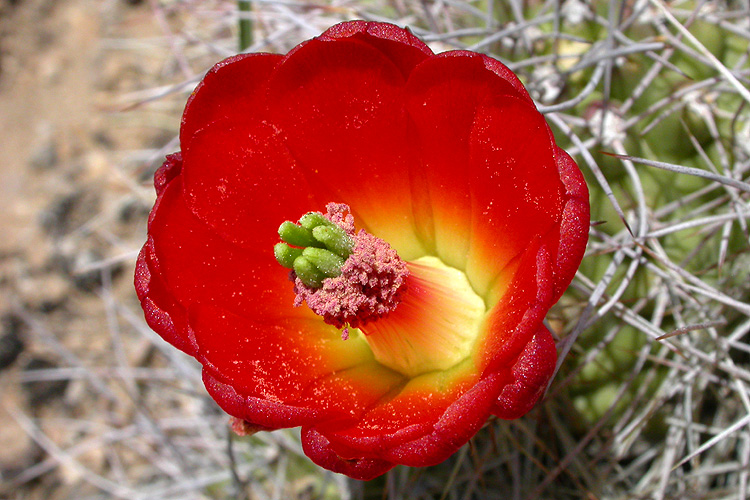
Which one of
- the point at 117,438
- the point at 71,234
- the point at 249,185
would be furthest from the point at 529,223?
the point at 71,234

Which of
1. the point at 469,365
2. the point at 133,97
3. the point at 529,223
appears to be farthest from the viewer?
the point at 133,97

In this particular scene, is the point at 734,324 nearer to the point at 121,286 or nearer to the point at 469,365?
the point at 469,365

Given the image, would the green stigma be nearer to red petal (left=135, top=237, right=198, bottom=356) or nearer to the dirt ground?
red petal (left=135, top=237, right=198, bottom=356)

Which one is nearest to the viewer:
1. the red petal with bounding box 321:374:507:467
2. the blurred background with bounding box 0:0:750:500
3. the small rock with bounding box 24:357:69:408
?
the red petal with bounding box 321:374:507:467

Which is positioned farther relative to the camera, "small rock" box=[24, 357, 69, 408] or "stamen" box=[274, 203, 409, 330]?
"small rock" box=[24, 357, 69, 408]

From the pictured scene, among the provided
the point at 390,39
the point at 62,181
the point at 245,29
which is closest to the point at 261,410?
the point at 390,39

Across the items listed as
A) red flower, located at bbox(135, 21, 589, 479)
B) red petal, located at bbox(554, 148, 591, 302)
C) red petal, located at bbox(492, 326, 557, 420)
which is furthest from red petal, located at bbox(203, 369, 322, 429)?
red petal, located at bbox(554, 148, 591, 302)
